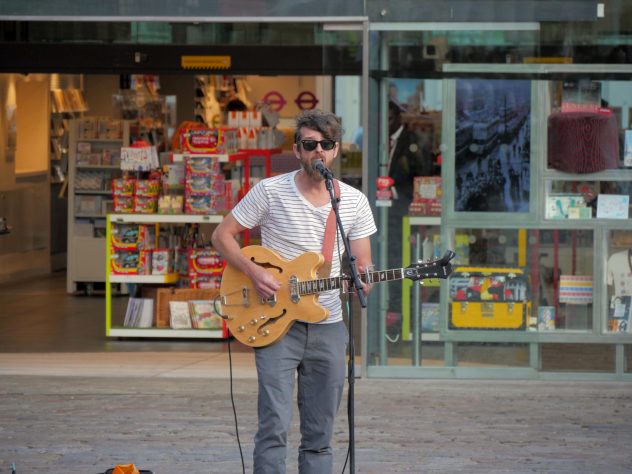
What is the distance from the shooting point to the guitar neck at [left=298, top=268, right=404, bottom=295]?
4.99m

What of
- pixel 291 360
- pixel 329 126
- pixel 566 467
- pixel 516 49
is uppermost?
pixel 516 49

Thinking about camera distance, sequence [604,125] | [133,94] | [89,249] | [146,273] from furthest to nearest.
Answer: [133,94], [89,249], [146,273], [604,125]

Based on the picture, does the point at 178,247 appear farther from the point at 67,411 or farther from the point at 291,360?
the point at 291,360

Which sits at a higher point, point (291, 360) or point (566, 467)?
point (291, 360)

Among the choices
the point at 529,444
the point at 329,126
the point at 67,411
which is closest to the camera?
the point at 329,126

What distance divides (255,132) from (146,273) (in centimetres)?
178

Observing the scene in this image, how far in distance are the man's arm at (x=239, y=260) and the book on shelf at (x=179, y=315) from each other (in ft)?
18.8

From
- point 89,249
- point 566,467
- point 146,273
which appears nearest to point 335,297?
point 566,467

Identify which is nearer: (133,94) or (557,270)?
(557,270)

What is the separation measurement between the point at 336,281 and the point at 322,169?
44cm

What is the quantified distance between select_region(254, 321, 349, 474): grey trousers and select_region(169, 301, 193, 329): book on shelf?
19.1 ft

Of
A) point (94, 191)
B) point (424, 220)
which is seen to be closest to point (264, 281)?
point (424, 220)

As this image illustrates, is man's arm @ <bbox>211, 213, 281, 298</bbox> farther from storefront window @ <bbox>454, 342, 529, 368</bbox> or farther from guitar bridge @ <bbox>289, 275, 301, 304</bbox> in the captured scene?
storefront window @ <bbox>454, 342, 529, 368</bbox>

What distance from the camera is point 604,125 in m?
8.91
